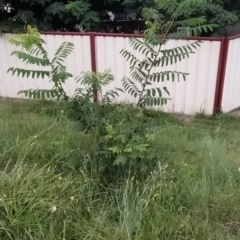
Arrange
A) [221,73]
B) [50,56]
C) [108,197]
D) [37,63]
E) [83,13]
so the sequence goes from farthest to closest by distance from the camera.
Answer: [50,56] < [83,13] < [221,73] < [108,197] < [37,63]

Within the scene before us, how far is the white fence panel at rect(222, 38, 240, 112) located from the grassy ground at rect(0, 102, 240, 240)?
1901mm

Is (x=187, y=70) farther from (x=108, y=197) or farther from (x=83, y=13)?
(x=108, y=197)

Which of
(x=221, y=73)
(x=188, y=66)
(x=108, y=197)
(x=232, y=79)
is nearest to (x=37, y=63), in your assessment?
(x=108, y=197)

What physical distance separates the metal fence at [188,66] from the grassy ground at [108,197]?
5.97ft

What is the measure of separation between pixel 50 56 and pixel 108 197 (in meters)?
3.85

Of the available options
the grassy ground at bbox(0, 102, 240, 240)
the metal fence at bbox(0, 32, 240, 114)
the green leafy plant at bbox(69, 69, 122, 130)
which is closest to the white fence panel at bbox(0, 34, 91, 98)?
the metal fence at bbox(0, 32, 240, 114)

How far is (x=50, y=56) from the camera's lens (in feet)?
19.8

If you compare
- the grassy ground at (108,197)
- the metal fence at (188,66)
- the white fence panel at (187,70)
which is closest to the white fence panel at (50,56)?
the metal fence at (188,66)

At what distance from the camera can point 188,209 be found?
272cm

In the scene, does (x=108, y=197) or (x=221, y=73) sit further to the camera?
(x=221, y=73)

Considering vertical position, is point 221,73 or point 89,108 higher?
point 89,108

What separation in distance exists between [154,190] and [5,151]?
4.94 ft

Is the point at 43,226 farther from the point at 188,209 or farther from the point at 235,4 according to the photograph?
the point at 235,4

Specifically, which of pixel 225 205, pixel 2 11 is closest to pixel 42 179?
pixel 225 205
